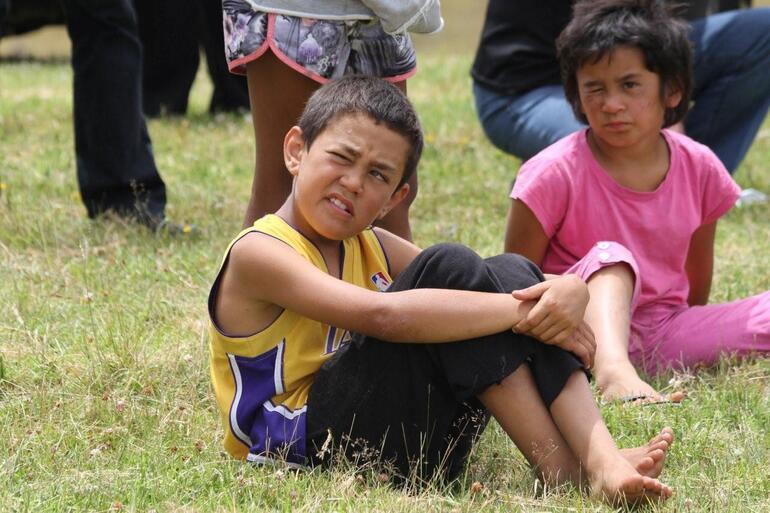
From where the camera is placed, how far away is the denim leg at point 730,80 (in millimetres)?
5406

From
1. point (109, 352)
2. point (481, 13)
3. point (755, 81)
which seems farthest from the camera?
point (481, 13)

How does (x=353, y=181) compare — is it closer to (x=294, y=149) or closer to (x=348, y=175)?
(x=348, y=175)

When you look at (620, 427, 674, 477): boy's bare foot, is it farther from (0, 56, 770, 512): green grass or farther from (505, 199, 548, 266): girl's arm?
(505, 199, 548, 266): girl's arm

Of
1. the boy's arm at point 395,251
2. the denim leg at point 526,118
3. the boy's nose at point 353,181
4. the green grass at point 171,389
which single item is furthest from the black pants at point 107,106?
the boy's nose at point 353,181

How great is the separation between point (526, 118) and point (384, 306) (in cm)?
272

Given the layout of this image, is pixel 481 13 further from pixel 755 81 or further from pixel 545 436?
pixel 545 436

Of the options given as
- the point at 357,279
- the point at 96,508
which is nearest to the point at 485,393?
the point at 357,279

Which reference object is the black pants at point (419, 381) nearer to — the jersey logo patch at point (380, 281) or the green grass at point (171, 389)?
the green grass at point (171, 389)

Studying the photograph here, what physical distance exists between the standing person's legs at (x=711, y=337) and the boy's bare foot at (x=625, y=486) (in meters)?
1.19

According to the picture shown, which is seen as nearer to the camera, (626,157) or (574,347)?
(574,347)

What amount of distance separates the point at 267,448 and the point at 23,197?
3.24 m

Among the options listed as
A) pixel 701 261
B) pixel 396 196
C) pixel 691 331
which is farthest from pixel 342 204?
pixel 701 261

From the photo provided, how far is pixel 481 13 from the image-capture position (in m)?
20.9

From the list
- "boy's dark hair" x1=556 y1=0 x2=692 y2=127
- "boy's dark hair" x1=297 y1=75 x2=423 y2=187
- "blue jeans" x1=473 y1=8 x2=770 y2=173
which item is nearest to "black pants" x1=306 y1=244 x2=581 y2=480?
"boy's dark hair" x1=297 y1=75 x2=423 y2=187
